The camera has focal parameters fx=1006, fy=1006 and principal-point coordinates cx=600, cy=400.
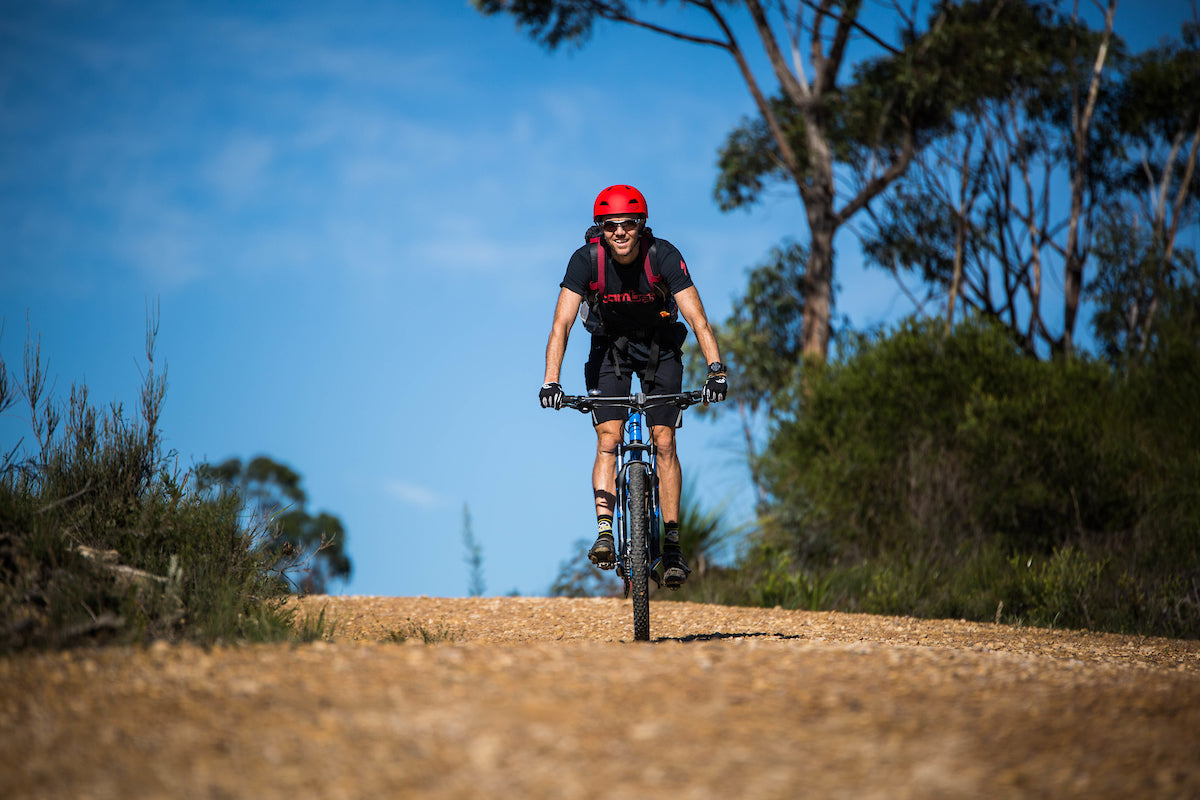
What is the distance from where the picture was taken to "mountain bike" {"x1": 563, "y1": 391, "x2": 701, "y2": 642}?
5984 mm

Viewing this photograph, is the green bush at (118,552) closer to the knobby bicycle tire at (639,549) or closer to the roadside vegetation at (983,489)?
the knobby bicycle tire at (639,549)

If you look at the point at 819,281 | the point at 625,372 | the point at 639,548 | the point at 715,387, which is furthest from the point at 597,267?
the point at 819,281

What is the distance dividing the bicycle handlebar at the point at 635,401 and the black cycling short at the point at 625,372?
16 centimetres

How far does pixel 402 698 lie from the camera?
128 inches

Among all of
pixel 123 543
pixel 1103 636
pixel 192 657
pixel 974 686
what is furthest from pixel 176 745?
pixel 1103 636

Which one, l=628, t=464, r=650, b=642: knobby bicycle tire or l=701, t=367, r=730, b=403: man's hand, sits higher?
l=701, t=367, r=730, b=403: man's hand

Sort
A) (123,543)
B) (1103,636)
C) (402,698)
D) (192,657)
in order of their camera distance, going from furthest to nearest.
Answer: (1103,636) < (123,543) < (192,657) < (402,698)

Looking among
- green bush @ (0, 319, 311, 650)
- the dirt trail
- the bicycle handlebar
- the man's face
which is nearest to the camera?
the dirt trail

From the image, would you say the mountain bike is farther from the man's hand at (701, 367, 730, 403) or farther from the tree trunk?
the tree trunk

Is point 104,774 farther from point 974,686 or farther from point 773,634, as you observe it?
point 773,634

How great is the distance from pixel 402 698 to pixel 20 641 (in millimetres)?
1925

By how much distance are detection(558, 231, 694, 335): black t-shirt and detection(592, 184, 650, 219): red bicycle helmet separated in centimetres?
21

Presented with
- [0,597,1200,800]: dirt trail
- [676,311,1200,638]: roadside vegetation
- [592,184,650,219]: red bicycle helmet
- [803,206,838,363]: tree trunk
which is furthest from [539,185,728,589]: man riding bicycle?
[803,206,838,363]: tree trunk

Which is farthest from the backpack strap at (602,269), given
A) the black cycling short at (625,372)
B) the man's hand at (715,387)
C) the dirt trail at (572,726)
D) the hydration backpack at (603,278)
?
the dirt trail at (572,726)
